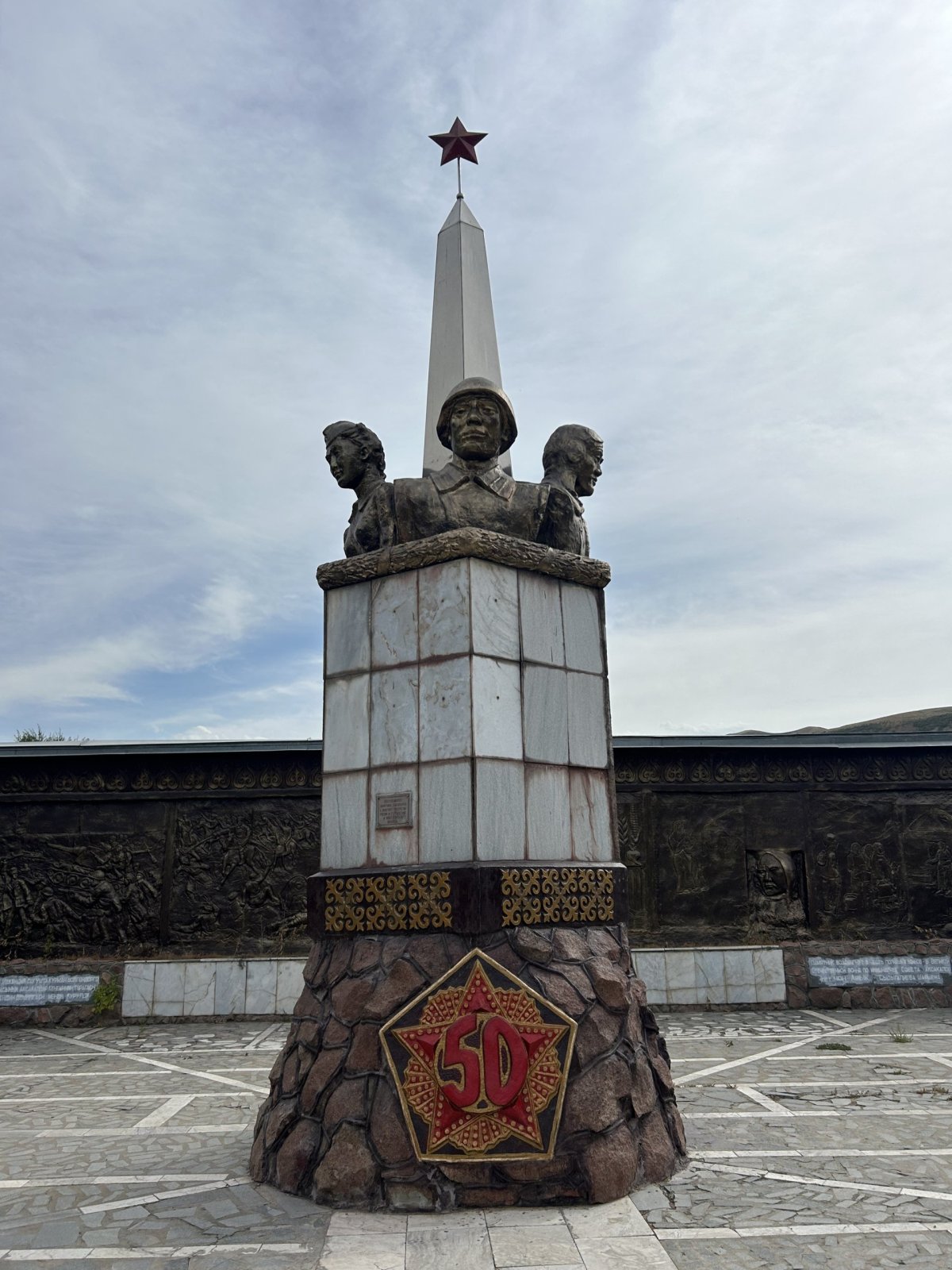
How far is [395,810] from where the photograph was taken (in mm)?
5578

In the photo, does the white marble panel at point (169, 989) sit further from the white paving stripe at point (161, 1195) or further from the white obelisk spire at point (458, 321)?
the white obelisk spire at point (458, 321)

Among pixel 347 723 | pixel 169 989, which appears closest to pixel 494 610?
pixel 347 723

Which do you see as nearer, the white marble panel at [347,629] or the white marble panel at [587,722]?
the white marble panel at [587,722]

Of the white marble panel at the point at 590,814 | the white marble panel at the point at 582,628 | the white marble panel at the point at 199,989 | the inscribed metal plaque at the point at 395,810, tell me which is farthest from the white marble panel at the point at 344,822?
the white marble panel at the point at 199,989

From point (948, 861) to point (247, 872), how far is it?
1074 cm

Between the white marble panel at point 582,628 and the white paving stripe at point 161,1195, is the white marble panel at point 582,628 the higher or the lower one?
the higher one

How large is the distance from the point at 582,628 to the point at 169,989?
10.3 meters

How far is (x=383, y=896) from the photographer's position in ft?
17.7

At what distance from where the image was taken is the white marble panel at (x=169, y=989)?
1352 cm

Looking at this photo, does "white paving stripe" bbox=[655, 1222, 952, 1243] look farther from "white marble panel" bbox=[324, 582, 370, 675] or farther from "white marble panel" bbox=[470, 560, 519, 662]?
"white marble panel" bbox=[324, 582, 370, 675]

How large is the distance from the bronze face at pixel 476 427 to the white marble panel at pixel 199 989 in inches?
398

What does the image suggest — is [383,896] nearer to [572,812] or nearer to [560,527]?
[572,812]

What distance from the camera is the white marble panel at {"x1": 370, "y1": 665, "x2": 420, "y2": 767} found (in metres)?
5.63

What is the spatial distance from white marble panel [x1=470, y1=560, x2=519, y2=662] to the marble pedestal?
1 centimetres
